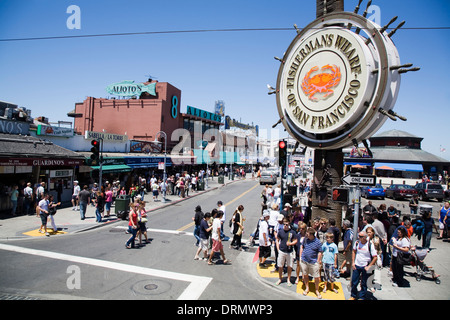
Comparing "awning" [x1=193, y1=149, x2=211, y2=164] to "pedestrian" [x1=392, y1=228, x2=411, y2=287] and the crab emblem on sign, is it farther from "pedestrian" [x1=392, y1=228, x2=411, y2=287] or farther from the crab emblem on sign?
"pedestrian" [x1=392, y1=228, x2=411, y2=287]

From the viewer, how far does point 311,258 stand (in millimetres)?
7062

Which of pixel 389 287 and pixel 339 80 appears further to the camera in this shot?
pixel 339 80

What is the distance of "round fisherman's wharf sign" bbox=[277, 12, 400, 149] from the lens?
26.5 feet

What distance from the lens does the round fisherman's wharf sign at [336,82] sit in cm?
806

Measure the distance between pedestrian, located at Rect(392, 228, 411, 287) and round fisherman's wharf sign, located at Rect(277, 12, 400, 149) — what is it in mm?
3060

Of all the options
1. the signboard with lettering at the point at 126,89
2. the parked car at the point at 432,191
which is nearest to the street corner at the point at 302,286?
the parked car at the point at 432,191

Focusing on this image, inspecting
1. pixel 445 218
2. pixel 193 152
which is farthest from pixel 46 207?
pixel 193 152

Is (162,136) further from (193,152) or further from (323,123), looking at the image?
(323,123)

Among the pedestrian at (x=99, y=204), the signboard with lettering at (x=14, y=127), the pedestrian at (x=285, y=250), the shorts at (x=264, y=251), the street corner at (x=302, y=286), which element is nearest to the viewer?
the street corner at (x=302, y=286)

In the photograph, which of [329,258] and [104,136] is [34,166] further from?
[329,258]

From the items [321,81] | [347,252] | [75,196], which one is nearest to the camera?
[347,252]

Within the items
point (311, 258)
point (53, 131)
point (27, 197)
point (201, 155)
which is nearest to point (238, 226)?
point (311, 258)

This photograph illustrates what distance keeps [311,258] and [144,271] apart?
4776 millimetres

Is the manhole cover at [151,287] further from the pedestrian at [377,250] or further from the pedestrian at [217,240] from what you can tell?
the pedestrian at [377,250]
